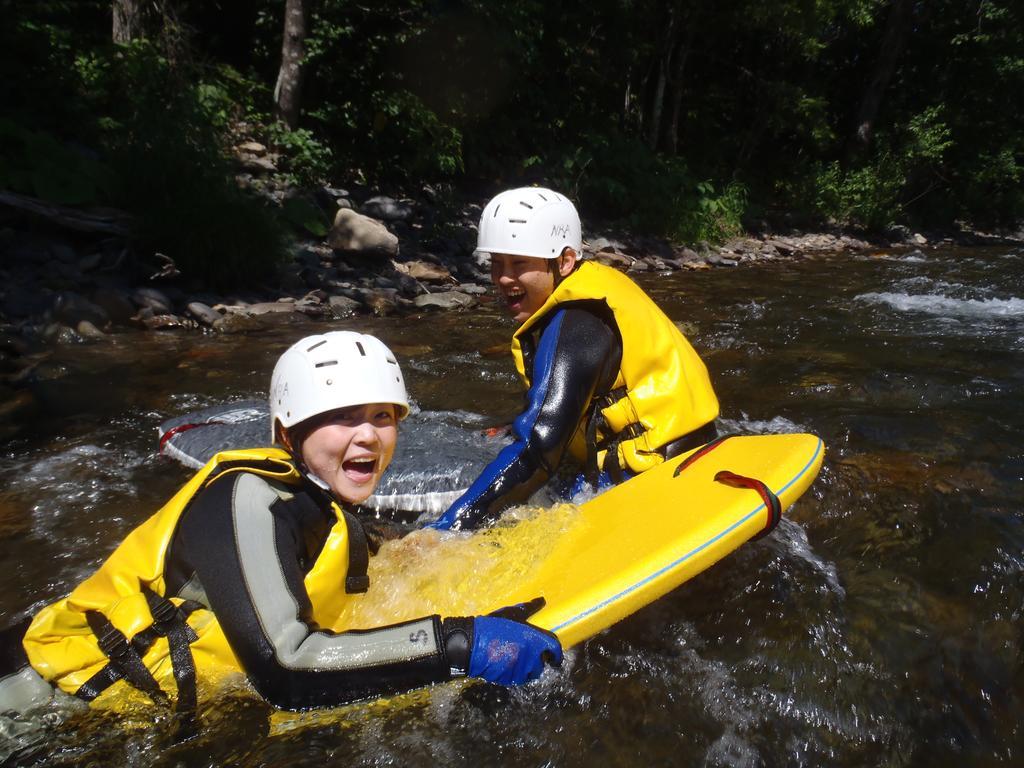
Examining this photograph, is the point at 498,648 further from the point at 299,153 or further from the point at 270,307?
the point at 299,153

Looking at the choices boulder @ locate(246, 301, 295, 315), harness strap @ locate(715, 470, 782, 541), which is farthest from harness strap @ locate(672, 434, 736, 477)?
boulder @ locate(246, 301, 295, 315)

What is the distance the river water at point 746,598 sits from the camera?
7.54 feet

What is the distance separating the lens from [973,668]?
2643 mm

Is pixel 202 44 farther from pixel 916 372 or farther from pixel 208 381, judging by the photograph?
pixel 916 372

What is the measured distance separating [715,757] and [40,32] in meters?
11.1

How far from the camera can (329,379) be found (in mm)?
2197

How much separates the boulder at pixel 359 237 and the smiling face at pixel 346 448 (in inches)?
310

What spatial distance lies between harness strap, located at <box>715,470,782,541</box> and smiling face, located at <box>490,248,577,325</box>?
1.16 m

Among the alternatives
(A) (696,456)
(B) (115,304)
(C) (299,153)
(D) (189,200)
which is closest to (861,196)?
(C) (299,153)

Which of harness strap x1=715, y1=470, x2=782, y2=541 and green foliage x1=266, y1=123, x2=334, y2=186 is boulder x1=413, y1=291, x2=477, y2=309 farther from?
harness strap x1=715, y1=470, x2=782, y2=541

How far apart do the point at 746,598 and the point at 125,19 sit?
40.2 feet

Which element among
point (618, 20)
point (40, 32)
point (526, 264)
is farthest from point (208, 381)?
point (618, 20)

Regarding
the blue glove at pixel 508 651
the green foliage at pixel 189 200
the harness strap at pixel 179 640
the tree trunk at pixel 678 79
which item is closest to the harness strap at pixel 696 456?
the blue glove at pixel 508 651

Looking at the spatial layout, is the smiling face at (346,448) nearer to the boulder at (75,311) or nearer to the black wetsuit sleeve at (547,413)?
the black wetsuit sleeve at (547,413)
